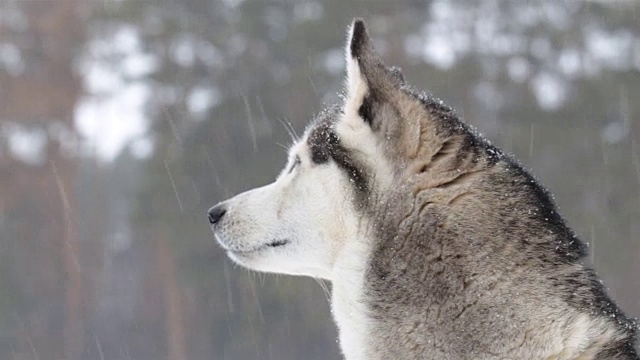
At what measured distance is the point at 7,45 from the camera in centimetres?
2367

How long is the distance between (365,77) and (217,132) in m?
19.6

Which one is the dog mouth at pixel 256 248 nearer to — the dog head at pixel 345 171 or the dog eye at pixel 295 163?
the dog head at pixel 345 171

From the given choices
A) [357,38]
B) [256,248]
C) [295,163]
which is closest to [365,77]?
[357,38]

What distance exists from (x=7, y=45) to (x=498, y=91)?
39.4 ft

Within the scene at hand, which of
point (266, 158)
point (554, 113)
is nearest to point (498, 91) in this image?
point (554, 113)

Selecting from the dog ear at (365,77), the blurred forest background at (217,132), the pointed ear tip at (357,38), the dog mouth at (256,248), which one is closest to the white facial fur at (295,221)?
the dog mouth at (256,248)

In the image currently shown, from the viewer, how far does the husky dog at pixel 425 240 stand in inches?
109

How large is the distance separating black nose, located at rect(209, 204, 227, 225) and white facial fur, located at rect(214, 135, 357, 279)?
2cm

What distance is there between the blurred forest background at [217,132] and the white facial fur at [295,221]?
16.9 m

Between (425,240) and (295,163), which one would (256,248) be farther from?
(425,240)

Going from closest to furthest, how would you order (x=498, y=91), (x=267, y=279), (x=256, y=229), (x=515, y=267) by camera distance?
(x=515, y=267) < (x=256, y=229) < (x=267, y=279) < (x=498, y=91)

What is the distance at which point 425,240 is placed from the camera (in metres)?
2.94

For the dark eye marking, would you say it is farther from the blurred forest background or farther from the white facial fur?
the blurred forest background

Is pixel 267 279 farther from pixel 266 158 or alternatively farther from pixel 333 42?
pixel 333 42
